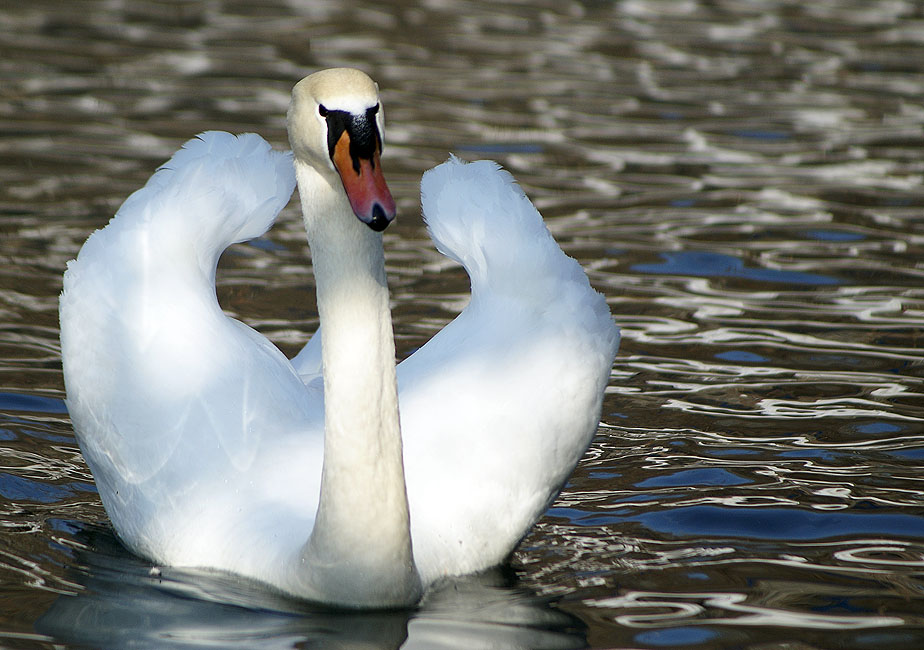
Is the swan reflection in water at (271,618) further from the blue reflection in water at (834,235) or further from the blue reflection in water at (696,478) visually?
the blue reflection in water at (834,235)

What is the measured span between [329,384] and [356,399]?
106 millimetres

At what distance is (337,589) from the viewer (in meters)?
4.61

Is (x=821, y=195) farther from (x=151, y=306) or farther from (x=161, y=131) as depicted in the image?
(x=151, y=306)

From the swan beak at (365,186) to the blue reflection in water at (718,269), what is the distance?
4.99 m

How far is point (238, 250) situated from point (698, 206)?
3005 millimetres

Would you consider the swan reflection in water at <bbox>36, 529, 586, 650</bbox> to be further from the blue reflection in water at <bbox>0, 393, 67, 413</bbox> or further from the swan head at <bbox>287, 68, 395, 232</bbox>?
the blue reflection in water at <bbox>0, 393, 67, 413</bbox>

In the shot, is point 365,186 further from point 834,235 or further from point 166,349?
point 834,235

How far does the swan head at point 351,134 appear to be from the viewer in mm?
4004

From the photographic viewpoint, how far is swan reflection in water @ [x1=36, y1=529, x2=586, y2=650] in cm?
452

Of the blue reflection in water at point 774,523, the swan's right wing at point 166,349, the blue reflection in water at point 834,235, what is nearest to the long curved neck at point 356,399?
the swan's right wing at point 166,349

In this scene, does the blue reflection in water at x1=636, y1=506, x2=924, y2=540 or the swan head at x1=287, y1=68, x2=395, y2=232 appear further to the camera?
the blue reflection in water at x1=636, y1=506, x2=924, y2=540

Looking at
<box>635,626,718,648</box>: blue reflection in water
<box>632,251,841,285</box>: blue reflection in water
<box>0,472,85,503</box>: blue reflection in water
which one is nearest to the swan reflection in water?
<box>635,626,718,648</box>: blue reflection in water

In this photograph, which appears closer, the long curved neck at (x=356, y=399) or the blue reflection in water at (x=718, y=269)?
the long curved neck at (x=356, y=399)

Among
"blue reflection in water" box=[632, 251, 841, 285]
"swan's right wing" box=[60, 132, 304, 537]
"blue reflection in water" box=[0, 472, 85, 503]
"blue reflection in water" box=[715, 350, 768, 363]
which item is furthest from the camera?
"blue reflection in water" box=[632, 251, 841, 285]
